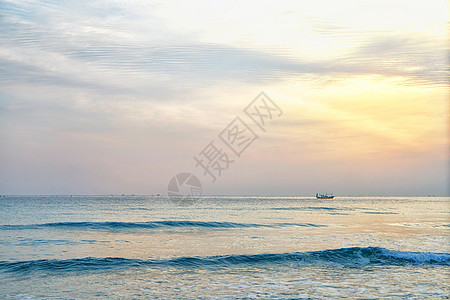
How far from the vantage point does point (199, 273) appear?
19.0 meters

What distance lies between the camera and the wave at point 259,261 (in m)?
20.2

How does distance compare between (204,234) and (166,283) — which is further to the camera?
(204,234)

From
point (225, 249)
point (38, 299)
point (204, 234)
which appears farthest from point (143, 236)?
point (38, 299)

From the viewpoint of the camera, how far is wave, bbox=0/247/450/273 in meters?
20.2

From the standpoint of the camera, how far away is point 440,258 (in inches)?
899

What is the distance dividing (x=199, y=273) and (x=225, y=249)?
25.3ft

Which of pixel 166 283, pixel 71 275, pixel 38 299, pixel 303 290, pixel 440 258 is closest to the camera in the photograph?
pixel 38 299

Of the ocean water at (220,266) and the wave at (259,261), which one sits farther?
the wave at (259,261)

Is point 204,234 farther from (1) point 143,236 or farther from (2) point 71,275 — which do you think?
(2) point 71,275

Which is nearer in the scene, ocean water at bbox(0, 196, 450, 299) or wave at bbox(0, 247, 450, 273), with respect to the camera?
ocean water at bbox(0, 196, 450, 299)

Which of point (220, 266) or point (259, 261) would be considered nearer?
point (220, 266)

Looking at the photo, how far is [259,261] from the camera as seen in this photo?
2208 centimetres

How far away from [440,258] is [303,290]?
12.2 metres

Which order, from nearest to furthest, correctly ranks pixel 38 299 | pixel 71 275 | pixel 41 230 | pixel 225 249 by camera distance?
pixel 38 299 < pixel 71 275 < pixel 225 249 < pixel 41 230
